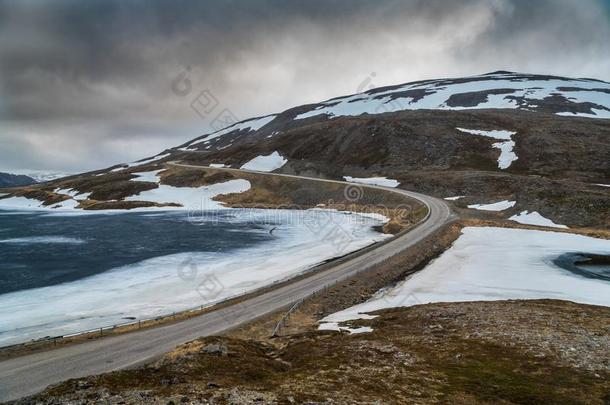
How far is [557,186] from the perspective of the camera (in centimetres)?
8075

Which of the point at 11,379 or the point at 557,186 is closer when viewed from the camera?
the point at 11,379

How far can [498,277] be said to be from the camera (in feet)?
140

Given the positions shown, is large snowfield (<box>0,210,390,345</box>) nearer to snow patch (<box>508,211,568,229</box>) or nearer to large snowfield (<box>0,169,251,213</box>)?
snow patch (<box>508,211,568,229</box>)

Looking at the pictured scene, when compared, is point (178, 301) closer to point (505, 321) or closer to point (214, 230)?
point (505, 321)

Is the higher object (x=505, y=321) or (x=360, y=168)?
(x=360, y=168)

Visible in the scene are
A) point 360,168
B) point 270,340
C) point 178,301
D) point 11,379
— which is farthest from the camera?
point 360,168

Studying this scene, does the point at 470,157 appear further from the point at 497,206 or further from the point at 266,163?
the point at 266,163

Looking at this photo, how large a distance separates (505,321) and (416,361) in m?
10.0

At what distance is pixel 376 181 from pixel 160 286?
275ft

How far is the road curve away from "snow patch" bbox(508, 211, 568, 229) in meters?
45.7

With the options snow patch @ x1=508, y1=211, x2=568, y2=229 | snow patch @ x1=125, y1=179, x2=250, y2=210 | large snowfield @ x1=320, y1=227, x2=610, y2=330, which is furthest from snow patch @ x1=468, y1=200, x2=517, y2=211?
snow patch @ x1=125, y1=179, x2=250, y2=210

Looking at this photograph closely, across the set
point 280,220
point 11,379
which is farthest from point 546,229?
point 11,379

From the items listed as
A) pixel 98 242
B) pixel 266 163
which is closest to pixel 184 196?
pixel 266 163

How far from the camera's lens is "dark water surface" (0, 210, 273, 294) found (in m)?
48.5
